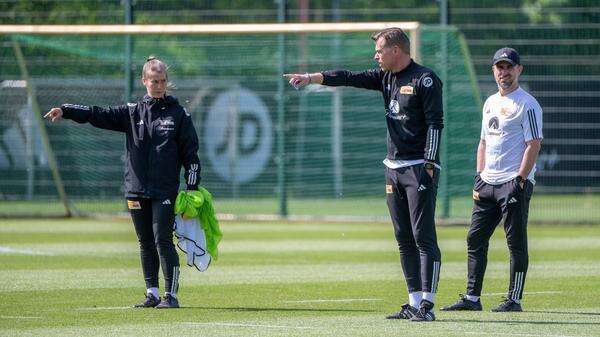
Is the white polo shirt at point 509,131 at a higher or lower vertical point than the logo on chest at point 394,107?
lower

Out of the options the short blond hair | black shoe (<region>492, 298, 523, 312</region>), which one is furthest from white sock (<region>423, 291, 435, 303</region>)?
the short blond hair

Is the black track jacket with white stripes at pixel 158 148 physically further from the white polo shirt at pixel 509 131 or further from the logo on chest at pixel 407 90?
the white polo shirt at pixel 509 131

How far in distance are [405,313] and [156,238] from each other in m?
2.30

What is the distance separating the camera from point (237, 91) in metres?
25.0

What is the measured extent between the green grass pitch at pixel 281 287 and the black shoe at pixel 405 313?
17 centimetres

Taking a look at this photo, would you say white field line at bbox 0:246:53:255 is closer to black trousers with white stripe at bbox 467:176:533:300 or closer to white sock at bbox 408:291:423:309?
black trousers with white stripe at bbox 467:176:533:300

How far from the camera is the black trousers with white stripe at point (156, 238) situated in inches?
438

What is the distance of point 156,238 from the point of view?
440 inches

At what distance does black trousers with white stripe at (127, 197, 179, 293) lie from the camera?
11.1 m

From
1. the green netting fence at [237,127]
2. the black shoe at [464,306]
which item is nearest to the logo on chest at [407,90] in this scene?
the black shoe at [464,306]

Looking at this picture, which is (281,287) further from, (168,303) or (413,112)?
(413,112)

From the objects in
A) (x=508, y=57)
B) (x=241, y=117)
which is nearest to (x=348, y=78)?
(x=508, y=57)

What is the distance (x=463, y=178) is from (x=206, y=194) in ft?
40.3

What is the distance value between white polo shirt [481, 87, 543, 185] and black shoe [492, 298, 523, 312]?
38.8 inches
